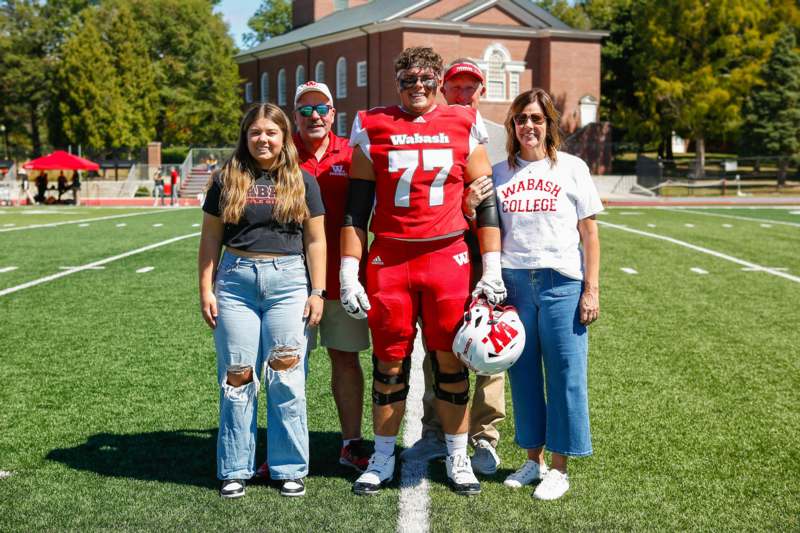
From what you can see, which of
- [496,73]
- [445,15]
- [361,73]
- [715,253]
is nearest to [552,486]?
[715,253]

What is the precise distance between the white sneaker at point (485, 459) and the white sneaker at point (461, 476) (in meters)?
0.22

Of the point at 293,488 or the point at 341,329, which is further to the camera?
the point at 341,329

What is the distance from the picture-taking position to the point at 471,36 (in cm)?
4988

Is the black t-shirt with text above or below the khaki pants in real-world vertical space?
above

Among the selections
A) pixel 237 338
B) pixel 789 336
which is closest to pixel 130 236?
pixel 789 336

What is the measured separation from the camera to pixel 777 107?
47.5 m

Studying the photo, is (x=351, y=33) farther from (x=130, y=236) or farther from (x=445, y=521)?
(x=445, y=521)

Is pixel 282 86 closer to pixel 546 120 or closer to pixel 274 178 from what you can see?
pixel 274 178

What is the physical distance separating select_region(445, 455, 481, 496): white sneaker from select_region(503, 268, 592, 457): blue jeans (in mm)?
409

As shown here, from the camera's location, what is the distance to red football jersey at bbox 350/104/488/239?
4.21m

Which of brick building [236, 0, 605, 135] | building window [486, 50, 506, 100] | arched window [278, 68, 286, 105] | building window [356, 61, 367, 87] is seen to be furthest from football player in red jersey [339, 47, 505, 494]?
arched window [278, 68, 286, 105]

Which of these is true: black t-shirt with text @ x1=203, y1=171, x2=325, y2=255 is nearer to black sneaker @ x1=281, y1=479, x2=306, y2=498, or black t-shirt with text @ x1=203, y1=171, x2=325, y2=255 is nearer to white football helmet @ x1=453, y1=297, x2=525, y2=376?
white football helmet @ x1=453, y1=297, x2=525, y2=376

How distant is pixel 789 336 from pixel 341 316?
5.32 m

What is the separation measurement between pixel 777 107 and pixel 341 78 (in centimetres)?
2534
